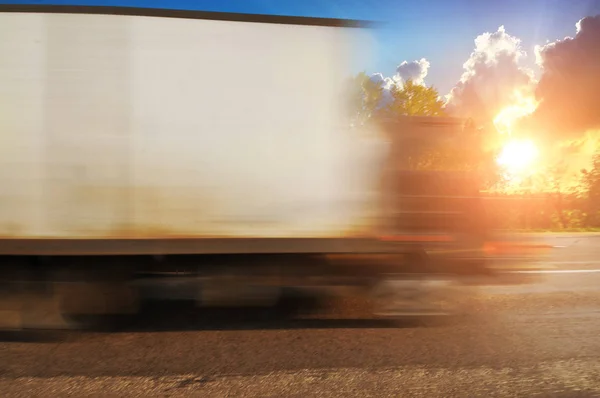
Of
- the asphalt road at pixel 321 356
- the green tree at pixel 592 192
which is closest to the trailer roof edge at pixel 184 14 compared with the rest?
the asphalt road at pixel 321 356

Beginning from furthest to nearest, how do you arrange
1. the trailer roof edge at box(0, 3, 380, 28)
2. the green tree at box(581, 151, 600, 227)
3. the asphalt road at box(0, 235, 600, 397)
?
the green tree at box(581, 151, 600, 227) < the trailer roof edge at box(0, 3, 380, 28) < the asphalt road at box(0, 235, 600, 397)

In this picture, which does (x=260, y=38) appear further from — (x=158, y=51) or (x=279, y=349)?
(x=279, y=349)

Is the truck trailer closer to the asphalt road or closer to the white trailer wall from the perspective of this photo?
the white trailer wall

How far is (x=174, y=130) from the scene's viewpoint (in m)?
4.45

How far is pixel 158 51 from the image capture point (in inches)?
175

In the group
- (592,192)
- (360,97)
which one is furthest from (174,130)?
(592,192)

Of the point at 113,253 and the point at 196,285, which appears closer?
the point at 113,253

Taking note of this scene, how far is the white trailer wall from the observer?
438 cm

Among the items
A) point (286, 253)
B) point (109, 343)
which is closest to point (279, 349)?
point (286, 253)

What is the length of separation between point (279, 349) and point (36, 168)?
2.67 metres

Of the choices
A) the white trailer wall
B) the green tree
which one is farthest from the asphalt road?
the green tree

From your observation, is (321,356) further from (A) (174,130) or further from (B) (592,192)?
(B) (592,192)

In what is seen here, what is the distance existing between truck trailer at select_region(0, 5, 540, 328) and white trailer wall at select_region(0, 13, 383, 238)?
11mm

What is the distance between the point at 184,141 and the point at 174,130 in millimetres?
128
